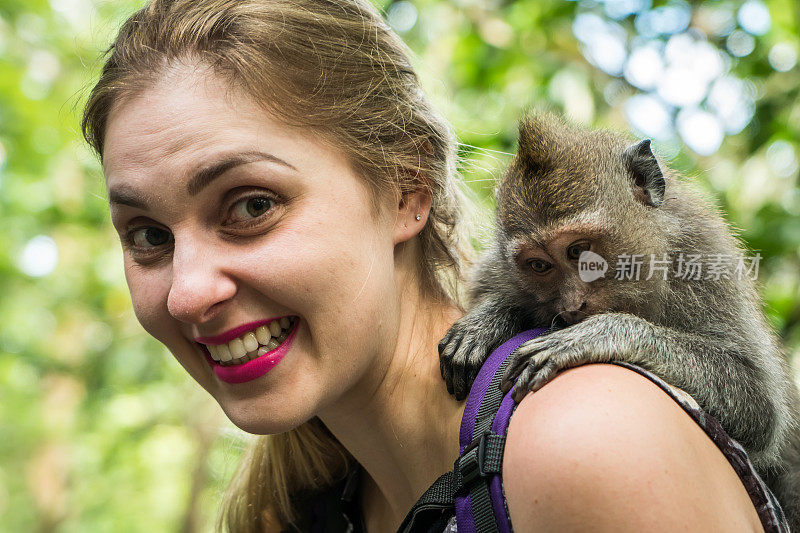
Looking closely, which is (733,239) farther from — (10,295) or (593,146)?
(10,295)

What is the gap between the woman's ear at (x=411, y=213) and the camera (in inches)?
81.5

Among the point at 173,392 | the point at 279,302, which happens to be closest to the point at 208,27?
Result: the point at 279,302

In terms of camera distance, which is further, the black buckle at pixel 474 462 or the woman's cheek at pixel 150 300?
the woman's cheek at pixel 150 300

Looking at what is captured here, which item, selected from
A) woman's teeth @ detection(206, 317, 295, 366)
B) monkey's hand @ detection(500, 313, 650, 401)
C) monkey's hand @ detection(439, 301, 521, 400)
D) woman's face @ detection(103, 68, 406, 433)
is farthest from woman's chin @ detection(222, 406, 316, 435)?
monkey's hand @ detection(500, 313, 650, 401)

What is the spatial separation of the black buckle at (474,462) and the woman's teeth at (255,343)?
61cm

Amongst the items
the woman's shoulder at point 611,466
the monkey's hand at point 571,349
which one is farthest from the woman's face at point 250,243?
the woman's shoulder at point 611,466

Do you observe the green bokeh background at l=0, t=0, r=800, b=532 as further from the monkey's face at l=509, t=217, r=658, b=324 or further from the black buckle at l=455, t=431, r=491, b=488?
the black buckle at l=455, t=431, r=491, b=488

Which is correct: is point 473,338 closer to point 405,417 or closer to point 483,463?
point 405,417

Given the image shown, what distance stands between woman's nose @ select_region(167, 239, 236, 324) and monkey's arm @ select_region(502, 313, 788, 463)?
0.72 meters

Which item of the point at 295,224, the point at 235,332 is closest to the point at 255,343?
the point at 235,332

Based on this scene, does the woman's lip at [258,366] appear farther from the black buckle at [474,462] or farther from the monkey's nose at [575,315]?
the monkey's nose at [575,315]

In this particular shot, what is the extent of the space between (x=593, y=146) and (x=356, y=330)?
1195 mm

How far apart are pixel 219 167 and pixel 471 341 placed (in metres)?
0.90

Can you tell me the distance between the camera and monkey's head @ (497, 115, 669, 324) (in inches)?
90.7
